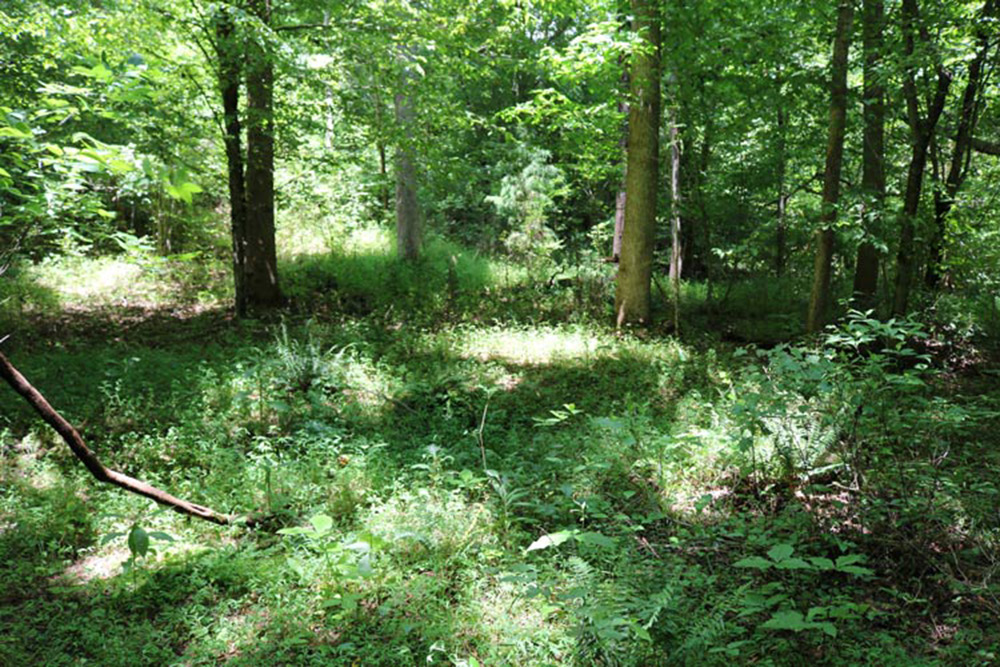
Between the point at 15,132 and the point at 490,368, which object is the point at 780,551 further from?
the point at 490,368

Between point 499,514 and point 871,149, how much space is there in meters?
8.53

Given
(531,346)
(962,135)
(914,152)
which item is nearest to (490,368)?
(531,346)

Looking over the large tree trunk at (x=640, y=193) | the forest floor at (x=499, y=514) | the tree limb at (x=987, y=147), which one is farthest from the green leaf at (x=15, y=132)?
the tree limb at (x=987, y=147)

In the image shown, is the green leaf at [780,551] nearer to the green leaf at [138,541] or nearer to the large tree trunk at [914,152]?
the green leaf at [138,541]

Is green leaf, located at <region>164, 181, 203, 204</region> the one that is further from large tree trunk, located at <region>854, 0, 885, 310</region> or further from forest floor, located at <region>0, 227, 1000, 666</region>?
large tree trunk, located at <region>854, 0, 885, 310</region>

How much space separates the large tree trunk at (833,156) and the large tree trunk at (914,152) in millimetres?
651

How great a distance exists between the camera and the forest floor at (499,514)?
290 centimetres

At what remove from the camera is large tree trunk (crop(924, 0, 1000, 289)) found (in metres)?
6.77

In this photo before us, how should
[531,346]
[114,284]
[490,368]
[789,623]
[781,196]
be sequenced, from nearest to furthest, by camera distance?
1. [789,623]
2. [490,368]
3. [531,346]
4. [781,196]
5. [114,284]

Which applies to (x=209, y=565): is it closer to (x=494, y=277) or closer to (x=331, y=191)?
(x=494, y=277)

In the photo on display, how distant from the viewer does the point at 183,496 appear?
445 centimetres

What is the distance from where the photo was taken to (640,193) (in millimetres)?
9461

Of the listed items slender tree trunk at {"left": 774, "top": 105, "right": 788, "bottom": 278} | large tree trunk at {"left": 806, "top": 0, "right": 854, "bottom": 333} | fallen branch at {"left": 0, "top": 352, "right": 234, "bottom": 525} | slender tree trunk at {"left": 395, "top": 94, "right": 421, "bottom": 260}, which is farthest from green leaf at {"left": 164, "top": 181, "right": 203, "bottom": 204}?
slender tree trunk at {"left": 395, "top": 94, "right": 421, "bottom": 260}

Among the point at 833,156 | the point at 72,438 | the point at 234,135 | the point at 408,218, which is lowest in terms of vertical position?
the point at 72,438
